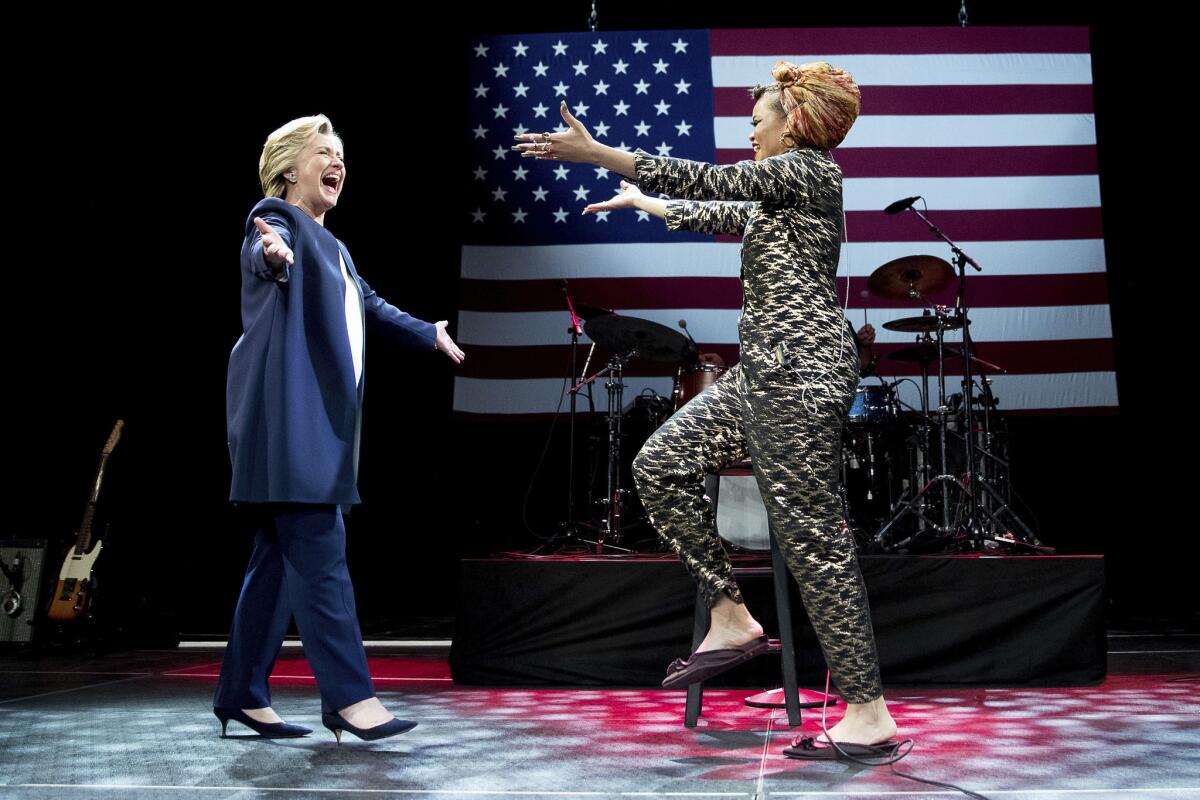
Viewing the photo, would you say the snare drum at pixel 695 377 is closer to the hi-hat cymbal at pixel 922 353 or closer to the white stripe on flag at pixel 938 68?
the hi-hat cymbal at pixel 922 353

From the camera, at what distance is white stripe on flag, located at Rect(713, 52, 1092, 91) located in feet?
19.7

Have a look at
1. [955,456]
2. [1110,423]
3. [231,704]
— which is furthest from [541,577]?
[1110,423]

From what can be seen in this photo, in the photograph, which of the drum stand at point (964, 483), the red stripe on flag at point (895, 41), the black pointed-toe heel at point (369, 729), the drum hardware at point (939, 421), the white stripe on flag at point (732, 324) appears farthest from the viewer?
the red stripe on flag at point (895, 41)

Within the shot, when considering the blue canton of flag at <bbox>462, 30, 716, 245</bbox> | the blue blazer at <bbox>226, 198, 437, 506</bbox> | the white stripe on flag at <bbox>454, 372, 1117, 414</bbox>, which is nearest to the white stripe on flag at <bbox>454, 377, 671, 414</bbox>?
the white stripe on flag at <bbox>454, 372, 1117, 414</bbox>

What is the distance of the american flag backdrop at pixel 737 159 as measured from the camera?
19.3ft

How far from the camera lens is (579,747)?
2.16 metres

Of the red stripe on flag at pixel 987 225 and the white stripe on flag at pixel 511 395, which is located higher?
the red stripe on flag at pixel 987 225

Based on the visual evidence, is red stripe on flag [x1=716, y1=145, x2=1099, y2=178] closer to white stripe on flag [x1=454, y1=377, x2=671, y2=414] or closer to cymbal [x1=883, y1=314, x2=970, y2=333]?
cymbal [x1=883, y1=314, x2=970, y2=333]

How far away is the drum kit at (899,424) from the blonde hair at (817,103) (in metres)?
2.77

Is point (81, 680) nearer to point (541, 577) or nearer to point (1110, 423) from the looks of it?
point (541, 577)

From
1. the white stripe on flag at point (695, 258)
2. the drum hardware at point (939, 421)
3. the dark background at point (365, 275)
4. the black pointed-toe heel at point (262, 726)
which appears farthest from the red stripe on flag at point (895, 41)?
the black pointed-toe heel at point (262, 726)

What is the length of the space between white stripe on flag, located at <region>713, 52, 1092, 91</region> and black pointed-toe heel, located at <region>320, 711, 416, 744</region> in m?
4.88

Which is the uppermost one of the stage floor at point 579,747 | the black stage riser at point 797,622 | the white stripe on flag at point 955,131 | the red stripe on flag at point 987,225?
the white stripe on flag at point 955,131

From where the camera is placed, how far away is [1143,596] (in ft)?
20.0
